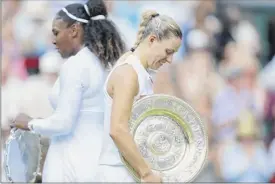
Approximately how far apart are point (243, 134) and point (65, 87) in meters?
4.74

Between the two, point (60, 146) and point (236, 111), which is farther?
point (236, 111)

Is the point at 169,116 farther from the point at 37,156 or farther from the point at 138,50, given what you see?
the point at 37,156

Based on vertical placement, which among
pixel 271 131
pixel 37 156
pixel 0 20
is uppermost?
pixel 37 156

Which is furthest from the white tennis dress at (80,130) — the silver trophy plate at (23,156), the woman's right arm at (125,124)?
the woman's right arm at (125,124)

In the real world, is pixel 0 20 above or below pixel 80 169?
below

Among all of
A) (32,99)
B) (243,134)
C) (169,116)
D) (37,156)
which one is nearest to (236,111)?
(243,134)

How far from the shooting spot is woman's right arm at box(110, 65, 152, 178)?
14.2 ft

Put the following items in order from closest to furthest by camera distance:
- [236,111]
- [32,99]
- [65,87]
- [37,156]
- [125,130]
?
[125,130] < [65,87] < [37,156] < [32,99] < [236,111]

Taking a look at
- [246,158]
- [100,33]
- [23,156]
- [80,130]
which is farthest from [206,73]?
[80,130]

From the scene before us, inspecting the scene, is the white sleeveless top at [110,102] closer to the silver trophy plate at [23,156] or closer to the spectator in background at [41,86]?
the silver trophy plate at [23,156]

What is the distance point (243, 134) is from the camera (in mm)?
9711

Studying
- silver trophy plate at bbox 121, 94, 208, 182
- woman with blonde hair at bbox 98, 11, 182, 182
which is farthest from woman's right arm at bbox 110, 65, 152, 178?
silver trophy plate at bbox 121, 94, 208, 182

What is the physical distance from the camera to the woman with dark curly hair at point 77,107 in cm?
519

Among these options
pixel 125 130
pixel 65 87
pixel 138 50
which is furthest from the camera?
pixel 65 87
